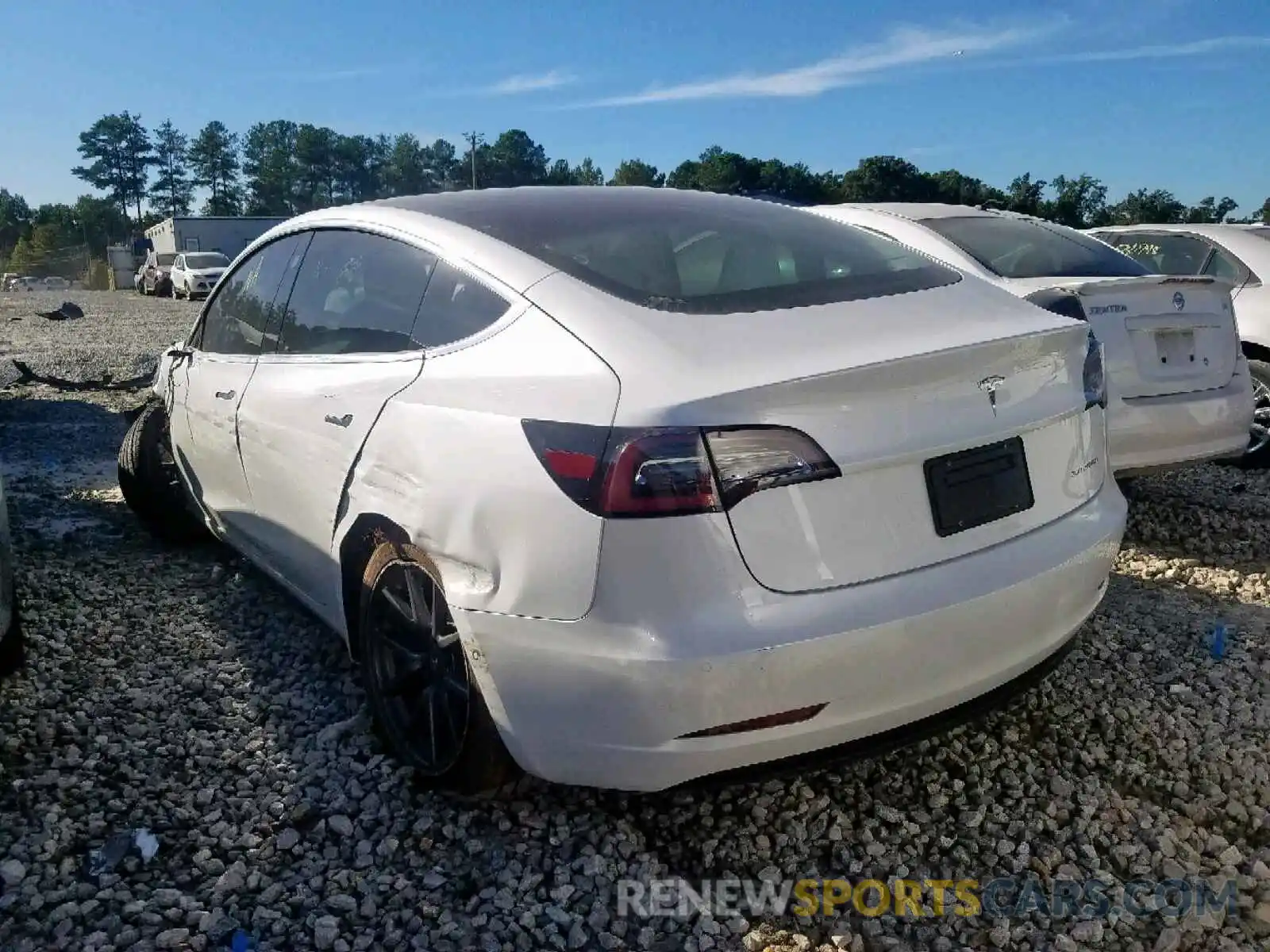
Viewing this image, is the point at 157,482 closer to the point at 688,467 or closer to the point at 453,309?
the point at 453,309

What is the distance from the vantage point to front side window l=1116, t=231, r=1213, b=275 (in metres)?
6.73

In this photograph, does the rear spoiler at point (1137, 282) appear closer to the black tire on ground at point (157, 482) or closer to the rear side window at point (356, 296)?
the rear side window at point (356, 296)

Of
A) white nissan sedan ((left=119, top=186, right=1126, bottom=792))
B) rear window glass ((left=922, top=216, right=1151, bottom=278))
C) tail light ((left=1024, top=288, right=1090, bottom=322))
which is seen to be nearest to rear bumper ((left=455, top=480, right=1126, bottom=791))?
white nissan sedan ((left=119, top=186, right=1126, bottom=792))

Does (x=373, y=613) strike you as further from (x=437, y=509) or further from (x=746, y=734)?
(x=746, y=734)

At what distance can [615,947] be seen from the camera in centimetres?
221

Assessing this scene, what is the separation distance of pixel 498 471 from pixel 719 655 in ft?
2.01

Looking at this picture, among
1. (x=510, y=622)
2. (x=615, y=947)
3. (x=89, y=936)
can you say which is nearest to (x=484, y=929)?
(x=615, y=947)

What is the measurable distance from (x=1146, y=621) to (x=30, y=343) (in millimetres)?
16840

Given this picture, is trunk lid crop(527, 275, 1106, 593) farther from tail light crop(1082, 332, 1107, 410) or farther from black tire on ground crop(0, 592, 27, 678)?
black tire on ground crop(0, 592, 27, 678)

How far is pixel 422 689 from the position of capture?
9.04 feet

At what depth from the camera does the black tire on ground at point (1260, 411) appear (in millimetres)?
6113

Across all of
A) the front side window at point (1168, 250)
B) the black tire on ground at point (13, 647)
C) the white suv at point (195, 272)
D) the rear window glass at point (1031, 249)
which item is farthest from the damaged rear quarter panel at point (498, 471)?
the white suv at point (195, 272)

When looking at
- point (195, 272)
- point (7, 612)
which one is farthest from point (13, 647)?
point (195, 272)

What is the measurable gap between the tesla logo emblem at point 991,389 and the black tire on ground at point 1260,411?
15.4 ft
